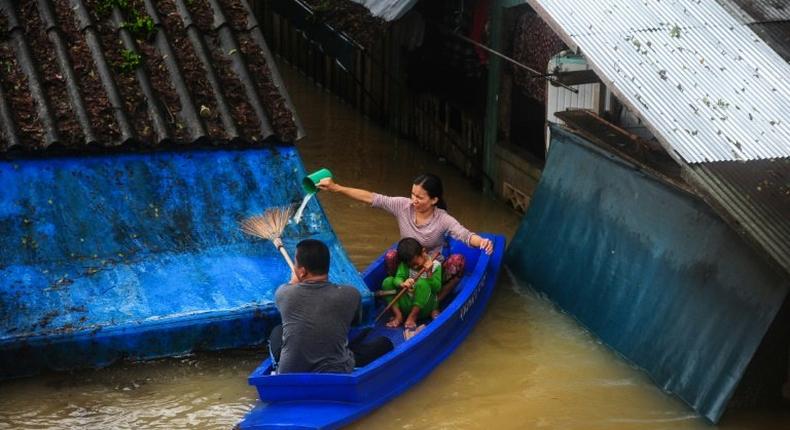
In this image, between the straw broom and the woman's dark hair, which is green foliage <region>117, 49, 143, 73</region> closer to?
the straw broom

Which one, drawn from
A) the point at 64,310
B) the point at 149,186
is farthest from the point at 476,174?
the point at 64,310

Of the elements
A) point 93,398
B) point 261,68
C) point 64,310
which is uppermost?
point 261,68

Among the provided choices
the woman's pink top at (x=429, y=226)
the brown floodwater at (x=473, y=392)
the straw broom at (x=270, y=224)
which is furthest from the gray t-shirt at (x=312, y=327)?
the woman's pink top at (x=429, y=226)

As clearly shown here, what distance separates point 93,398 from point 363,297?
7.16ft

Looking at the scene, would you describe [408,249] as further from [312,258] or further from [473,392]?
[312,258]

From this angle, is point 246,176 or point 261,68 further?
point 261,68

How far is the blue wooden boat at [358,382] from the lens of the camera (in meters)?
7.20

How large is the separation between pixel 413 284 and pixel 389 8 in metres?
3.70

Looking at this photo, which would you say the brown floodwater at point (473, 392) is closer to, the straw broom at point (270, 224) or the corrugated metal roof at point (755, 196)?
the straw broom at point (270, 224)

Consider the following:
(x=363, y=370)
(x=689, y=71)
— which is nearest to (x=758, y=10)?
(x=689, y=71)

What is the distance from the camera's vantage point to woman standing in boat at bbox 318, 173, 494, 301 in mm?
8820

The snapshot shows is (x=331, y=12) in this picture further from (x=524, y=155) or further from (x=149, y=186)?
(x=149, y=186)

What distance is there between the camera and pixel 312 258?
7.30m

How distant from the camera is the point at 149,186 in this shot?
852cm
